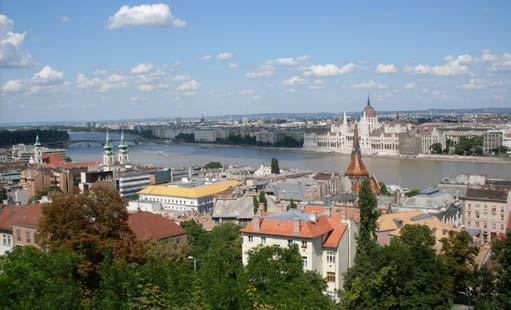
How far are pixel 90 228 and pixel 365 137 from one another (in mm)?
55327

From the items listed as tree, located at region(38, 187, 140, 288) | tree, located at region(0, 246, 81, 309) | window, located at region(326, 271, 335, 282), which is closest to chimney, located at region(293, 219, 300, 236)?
window, located at region(326, 271, 335, 282)

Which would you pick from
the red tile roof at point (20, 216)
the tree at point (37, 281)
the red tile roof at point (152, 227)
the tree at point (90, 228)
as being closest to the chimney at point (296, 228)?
the tree at point (90, 228)

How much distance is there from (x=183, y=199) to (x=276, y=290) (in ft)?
51.7

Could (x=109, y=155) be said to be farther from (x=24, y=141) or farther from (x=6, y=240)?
(x=24, y=141)

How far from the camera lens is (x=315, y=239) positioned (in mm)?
9641

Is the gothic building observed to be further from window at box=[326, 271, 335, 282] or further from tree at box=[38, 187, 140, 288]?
tree at box=[38, 187, 140, 288]

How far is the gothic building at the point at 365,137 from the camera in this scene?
192 feet

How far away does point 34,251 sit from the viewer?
22.1 ft

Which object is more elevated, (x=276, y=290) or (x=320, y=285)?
(x=276, y=290)

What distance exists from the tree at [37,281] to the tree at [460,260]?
221 inches

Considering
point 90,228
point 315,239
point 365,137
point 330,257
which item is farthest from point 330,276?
point 365,137

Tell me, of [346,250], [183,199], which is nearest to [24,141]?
[183,199]

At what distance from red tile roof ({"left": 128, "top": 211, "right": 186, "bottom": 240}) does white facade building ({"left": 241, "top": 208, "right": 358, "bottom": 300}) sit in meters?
1.94

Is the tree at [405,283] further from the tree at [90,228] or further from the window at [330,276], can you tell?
the tree at [90,228]
